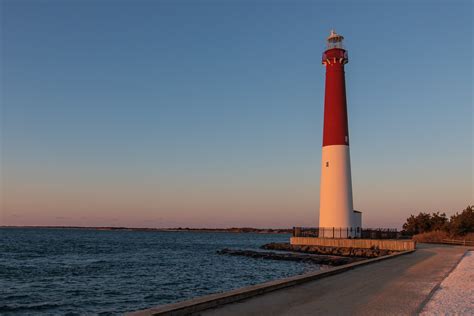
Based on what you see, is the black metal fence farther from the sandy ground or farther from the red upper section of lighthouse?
the sandy ground

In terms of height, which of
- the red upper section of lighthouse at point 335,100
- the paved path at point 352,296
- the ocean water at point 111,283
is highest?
the red upper section of lighthouse at point 335,100

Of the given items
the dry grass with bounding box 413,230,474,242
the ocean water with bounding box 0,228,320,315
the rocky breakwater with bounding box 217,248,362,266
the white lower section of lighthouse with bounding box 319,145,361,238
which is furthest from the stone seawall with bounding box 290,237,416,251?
the dry grass with bounding box 413,230,474,242

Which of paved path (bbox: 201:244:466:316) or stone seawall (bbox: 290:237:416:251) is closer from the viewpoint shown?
paved path (bbox: 201:244:466:316)

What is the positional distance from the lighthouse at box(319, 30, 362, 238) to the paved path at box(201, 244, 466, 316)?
20.3 metres

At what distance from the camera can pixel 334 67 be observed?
40.9m

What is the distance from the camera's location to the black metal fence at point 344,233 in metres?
40.8

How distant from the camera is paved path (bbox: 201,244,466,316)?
1112 cm

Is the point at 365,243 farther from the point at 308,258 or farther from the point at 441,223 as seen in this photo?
the point at 441,223

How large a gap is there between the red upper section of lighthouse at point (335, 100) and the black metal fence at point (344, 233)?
8251 mm

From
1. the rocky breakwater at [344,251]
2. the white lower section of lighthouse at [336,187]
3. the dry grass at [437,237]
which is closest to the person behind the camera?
the rocky breakwater at [344,251]

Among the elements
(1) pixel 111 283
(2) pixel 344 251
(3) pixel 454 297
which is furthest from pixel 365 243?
(3) pixel 454 297

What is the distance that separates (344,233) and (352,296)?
28516mm

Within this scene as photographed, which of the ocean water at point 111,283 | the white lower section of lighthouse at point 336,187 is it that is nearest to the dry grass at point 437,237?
the white lower section of lighthouse at point 336,187

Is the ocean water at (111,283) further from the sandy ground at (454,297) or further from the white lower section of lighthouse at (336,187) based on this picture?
the sandy ground at (454,297)
